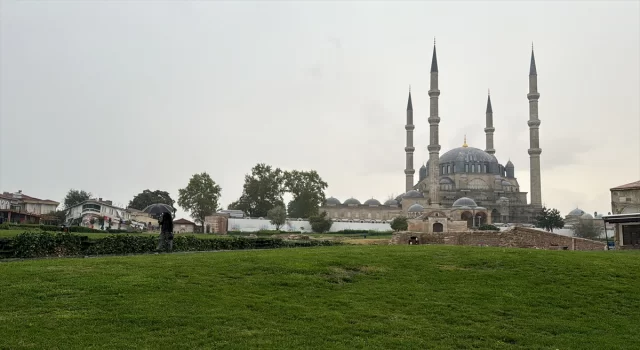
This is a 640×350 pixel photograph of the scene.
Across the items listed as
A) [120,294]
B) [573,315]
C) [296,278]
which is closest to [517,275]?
[573,315]

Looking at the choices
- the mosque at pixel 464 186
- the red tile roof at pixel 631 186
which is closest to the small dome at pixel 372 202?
the mosque at pixel 464 186

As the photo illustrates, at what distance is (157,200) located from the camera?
68.2 metres

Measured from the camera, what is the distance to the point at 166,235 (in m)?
17.2

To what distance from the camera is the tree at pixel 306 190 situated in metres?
63.9

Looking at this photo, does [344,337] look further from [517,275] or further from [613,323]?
[517,275]

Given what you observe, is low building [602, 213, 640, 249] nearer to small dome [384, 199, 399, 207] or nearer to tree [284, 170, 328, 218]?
tree [284, 170, 328, 218]

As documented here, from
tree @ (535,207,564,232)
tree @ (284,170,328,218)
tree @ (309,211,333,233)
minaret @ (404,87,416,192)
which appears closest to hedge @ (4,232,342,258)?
tree @ (309,211,333,233)

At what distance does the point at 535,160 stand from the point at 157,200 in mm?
45363

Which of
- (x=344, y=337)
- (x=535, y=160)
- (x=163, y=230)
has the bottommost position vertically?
(x=344, y=337)

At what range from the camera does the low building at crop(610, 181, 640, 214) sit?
39.5 meters

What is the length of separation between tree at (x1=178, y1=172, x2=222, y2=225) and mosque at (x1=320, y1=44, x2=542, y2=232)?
19.9m

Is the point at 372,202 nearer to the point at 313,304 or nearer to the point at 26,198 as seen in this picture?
the point at 26,198

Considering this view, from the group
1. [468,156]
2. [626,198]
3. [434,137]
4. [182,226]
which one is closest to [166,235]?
[626,198]

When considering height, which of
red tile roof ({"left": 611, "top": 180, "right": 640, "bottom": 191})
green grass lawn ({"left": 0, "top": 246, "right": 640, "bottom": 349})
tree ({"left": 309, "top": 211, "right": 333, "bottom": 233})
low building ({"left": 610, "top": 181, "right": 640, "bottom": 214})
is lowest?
green grass lawn ({"left": 0, "top": 246, "right": 640, "bottom": 349})
